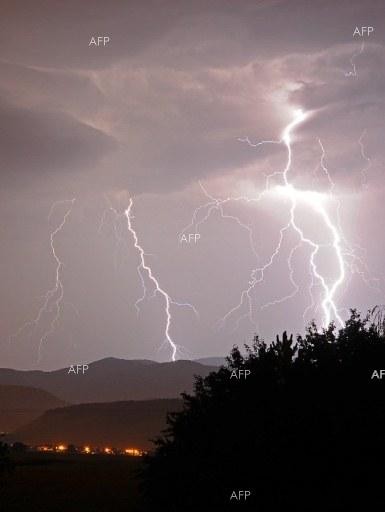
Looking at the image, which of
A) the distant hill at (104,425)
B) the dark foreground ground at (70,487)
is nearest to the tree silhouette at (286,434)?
the dark foreground ground at (70,487)

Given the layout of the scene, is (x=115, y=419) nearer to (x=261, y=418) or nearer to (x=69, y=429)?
(x=69, y=429)

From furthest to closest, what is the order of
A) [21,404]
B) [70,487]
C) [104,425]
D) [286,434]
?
[21,404]
[104,425]
[70,487]
[286,434]

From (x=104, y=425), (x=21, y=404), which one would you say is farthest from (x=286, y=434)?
(x=21, y=404)

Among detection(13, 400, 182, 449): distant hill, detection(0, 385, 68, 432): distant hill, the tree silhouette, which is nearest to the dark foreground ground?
the tree silhouette

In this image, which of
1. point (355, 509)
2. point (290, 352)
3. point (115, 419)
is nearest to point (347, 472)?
point (355, 509)

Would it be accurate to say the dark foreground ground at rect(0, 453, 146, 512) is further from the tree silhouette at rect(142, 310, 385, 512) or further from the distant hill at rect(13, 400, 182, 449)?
the distant hill at rect(13, 400, 182, 449)

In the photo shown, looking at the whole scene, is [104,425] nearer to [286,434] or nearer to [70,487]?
[70,487]
